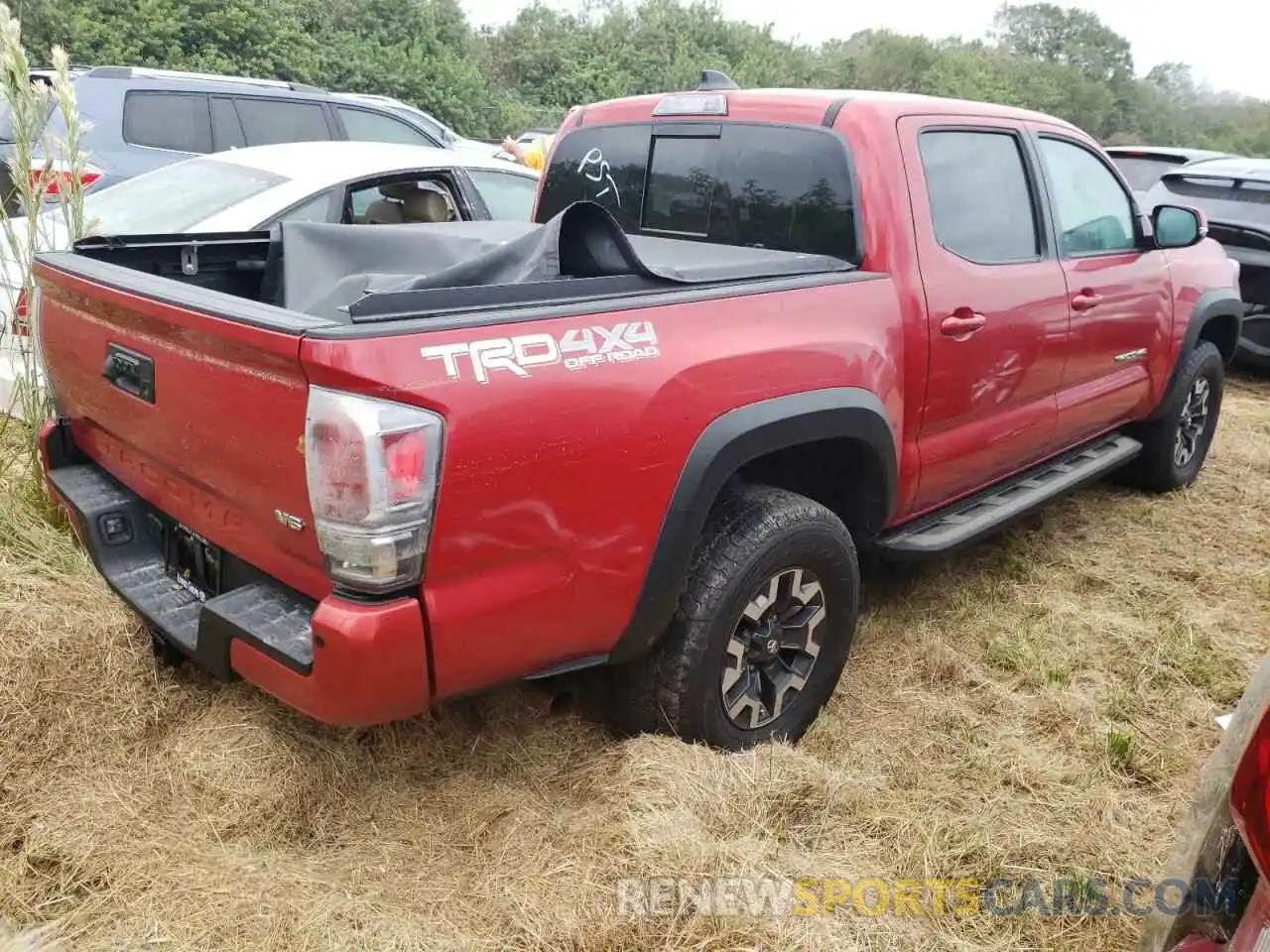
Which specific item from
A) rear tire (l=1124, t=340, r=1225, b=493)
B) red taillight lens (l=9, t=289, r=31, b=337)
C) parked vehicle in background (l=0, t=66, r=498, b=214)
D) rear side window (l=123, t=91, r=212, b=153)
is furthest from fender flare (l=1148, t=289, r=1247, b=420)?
rear side window (l=123, t=91, r=212, b=153)

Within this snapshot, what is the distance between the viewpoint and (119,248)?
306 centimetres

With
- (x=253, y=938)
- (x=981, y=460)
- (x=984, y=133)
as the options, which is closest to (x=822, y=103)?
(x=984, y=133)

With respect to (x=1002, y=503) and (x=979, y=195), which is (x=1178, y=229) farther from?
(x=1002, y=503)

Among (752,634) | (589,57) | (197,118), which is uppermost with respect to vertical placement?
(589,57)

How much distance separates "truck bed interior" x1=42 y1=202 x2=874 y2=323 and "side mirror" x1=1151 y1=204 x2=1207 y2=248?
2.11 m

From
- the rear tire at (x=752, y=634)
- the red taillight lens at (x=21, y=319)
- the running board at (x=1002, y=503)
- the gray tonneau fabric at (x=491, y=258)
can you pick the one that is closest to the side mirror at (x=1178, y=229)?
the running board at (x=1002, y=503)

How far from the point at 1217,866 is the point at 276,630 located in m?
1.80

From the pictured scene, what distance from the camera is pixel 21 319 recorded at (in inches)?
153

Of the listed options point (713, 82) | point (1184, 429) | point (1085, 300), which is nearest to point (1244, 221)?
point (1184, 429)

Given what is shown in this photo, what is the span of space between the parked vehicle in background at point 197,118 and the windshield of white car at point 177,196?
1745mm

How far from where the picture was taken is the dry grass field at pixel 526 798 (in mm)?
2152

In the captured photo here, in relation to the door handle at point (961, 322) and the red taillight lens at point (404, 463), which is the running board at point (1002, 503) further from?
the red taillight lens at point (404, 463)

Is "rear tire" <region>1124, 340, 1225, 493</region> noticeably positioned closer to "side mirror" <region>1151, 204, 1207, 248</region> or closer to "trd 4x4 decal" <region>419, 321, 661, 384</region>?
"side mirror" <region>1151, 204, 1207, 248</region>

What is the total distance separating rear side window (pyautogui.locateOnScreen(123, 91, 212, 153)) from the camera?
821 cm
